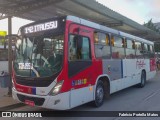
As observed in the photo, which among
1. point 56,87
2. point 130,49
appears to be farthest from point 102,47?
point 130,49

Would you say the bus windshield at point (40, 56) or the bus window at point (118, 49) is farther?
the bus window at point (118, 49)

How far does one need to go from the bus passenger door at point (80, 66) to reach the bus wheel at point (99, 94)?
560mm

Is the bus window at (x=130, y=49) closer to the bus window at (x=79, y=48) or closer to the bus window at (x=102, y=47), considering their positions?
the bus window at (x=102, y=47)

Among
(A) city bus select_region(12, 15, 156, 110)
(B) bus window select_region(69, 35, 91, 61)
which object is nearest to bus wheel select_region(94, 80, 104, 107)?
(A) city bus select_region(12, 15, 156, 110)

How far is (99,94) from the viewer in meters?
8.53

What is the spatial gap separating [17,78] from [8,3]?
4.56 m

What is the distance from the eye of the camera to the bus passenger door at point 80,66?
6902 mm

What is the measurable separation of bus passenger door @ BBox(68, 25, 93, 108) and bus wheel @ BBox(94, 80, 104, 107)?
56 cm

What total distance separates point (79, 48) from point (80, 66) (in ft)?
1.82

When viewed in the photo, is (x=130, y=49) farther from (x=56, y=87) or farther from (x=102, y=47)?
(x=56, y=87)

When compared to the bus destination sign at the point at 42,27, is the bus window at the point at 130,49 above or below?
below

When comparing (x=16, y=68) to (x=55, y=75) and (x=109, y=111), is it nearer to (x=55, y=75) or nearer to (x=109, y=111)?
(x=55, y=75)

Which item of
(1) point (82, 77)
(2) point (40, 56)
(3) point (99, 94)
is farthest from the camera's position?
(3) point (99, 94)

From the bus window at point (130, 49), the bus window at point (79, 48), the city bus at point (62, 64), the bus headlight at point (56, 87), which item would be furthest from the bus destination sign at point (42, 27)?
the bus window at point (130, 49)
